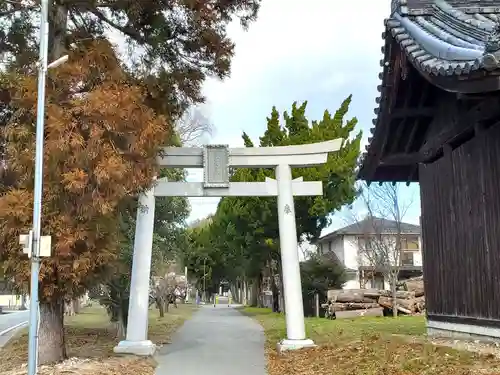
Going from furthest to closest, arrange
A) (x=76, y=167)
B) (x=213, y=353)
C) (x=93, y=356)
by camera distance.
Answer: (x=213, y=353)
(x=93, y=356)
(x=76, y=167)

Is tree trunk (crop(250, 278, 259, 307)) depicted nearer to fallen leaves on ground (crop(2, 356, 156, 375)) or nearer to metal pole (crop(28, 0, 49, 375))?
fallen leaves on ground (crop(2, 356, 156, 375))

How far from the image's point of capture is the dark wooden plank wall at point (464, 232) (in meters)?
8.47

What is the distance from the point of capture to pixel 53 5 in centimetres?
1174

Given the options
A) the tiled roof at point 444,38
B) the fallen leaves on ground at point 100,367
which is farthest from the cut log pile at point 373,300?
the tiled roof at point 444,38

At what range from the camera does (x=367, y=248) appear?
39.5 metres

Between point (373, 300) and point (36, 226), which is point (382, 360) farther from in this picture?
point (373, 300)

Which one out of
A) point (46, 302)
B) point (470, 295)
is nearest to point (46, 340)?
point (46, 302)

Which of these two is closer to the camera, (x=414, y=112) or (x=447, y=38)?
(x=447, y=38)

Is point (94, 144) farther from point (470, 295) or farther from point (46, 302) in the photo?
point (470, 295)

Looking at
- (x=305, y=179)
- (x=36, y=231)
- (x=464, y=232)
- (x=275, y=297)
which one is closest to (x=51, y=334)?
(x=36, y=231)

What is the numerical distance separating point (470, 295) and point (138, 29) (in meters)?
8.59

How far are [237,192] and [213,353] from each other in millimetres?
3834

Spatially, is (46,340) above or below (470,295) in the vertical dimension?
below

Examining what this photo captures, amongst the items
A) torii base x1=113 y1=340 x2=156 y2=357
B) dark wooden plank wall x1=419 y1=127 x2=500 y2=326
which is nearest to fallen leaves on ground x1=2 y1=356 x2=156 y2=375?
torii base x1=113 y1=340 x2=156 y2=357
